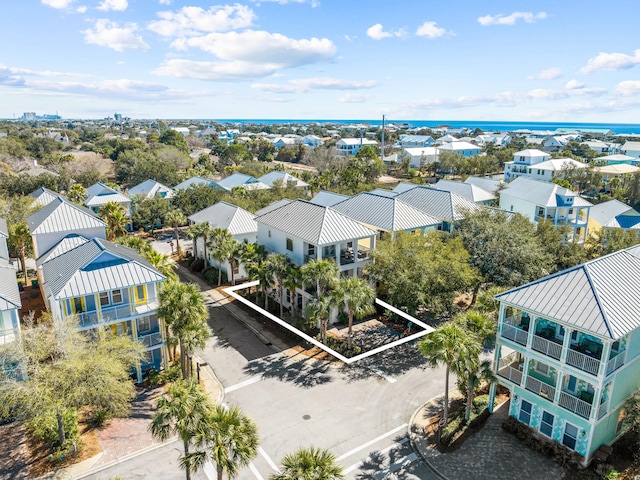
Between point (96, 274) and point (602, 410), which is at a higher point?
point (96, 274)

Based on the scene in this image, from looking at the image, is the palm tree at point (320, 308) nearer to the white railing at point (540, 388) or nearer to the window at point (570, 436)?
the white railing at point (540, 388)

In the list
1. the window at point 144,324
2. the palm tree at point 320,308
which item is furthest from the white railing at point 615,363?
the window at point 144,324

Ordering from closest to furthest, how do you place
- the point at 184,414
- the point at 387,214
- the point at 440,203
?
1. the point at 184,414
2. the point at 387,214
3. the point at 440,203

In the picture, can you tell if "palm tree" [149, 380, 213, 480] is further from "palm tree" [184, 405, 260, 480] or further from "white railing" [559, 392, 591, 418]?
"white railing" [559, 392, 591, 418]

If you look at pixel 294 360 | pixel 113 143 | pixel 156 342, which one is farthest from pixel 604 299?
pixel 113 143

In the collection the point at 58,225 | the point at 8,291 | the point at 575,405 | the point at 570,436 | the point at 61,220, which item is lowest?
the point at 570,436

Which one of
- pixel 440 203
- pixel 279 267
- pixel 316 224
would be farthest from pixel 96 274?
pixel 440 203

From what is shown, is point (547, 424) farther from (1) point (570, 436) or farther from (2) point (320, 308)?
(2) point (320, 308)

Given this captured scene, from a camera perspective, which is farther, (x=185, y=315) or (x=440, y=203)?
(x=440, y=203)

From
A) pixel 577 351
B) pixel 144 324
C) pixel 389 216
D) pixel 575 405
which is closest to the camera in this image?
pixel 575 405
